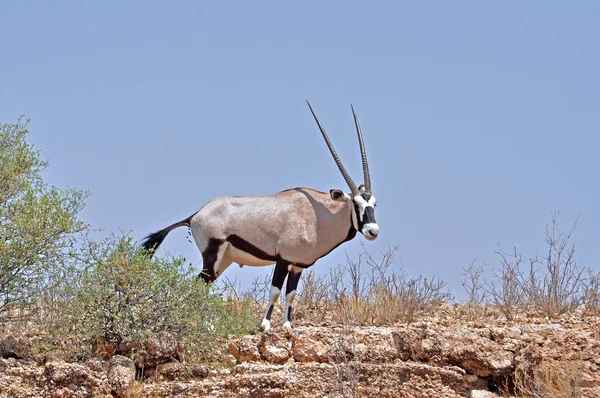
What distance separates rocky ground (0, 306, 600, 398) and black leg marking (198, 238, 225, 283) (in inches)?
87.0

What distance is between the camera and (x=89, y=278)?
33.5ft

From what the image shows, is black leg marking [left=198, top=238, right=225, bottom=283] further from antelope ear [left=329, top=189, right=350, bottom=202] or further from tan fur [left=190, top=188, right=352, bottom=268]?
antelope ear [left=329, top=189, right=350, bottom=202]

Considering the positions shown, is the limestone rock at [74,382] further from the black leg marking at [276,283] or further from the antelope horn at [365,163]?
the antelope horn at [365,163]

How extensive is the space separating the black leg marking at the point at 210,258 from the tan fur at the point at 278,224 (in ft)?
0.26

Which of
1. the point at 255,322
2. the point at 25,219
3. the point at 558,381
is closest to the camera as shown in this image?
the point at 558,381

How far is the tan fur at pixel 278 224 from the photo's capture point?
496 inches

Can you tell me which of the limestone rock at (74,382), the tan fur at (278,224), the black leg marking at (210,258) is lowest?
the limestone rock at (74,382)

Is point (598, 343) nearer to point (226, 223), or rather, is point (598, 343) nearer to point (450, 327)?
point (450, 327)

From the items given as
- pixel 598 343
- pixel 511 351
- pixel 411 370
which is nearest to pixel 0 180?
pixel 411 370

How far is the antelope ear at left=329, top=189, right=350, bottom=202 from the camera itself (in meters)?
12.9

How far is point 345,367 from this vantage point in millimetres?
9656

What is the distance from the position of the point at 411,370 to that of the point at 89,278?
3.47 m

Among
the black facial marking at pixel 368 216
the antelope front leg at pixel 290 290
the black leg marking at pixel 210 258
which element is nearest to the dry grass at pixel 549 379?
the antelope front leg at pixel 290 290

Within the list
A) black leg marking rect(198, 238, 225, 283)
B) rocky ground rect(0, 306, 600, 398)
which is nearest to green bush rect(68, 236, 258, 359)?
rocky ground rect(0, 306, 600, 398)
